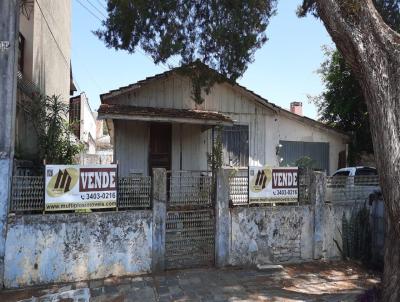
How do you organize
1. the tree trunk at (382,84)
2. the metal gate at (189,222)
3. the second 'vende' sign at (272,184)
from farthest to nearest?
the second 'vende' sign at (272,184), the metal gate at (189,222), the tree trunk at (382,84)

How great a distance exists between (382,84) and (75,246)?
5.46 metres

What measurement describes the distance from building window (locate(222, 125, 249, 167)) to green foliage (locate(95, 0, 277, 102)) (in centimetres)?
318

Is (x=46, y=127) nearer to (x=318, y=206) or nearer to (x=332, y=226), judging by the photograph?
(x=318, y=206)

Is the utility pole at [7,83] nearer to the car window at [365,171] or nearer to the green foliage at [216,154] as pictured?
the green foliage at [216,154]

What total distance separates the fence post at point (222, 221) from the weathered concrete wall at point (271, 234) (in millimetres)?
134

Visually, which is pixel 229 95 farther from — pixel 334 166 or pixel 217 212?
pixel 217 212

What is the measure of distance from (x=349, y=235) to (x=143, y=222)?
4.65 metres

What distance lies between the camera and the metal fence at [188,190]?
7.59 metres

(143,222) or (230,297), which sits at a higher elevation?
(143,222)

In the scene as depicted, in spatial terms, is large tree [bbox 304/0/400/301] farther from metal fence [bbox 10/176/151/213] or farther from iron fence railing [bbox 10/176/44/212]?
iron fence railing [bbox 10/176/44/212]

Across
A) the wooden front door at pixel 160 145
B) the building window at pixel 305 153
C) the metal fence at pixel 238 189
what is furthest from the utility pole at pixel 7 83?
the building window at pixel 305 153

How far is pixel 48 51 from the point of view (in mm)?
11906

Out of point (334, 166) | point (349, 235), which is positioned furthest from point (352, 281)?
point (334, 166)

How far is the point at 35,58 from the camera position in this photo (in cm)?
1022
